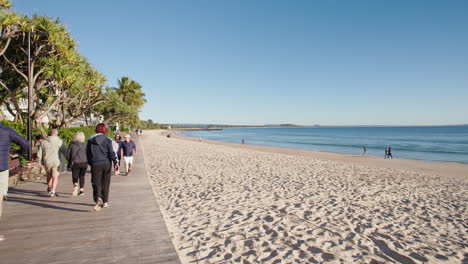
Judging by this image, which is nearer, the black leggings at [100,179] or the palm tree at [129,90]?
the black leggings at [100,179]

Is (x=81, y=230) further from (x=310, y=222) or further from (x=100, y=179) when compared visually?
(x=310, y=222)

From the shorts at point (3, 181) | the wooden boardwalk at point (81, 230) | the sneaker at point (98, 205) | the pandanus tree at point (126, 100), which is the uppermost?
the pandanus tree at point (126, 100)

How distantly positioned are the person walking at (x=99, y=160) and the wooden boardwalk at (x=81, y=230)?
18.0 inches

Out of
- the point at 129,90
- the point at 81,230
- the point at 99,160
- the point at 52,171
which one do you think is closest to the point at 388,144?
the point at 129,90

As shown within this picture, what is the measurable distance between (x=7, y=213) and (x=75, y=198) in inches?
49.2

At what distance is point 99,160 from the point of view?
4711mm

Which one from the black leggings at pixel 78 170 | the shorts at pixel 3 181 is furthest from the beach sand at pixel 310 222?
the shorts at pixel 3 181

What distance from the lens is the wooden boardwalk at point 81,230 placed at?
10.5 feet

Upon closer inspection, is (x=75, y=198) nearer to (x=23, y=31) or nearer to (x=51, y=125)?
(x=23, y=31)

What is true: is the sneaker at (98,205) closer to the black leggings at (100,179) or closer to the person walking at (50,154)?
the black leggings at (100,179)

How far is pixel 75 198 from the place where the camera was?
19.0 ft

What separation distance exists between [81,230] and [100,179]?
3.52ft

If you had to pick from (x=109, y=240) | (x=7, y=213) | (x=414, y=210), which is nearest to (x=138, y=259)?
(x=109, y=240)

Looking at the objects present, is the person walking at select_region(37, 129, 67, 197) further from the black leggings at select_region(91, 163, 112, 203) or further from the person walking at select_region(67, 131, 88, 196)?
the black leggings at select_region(91, 163, 112, 203)
